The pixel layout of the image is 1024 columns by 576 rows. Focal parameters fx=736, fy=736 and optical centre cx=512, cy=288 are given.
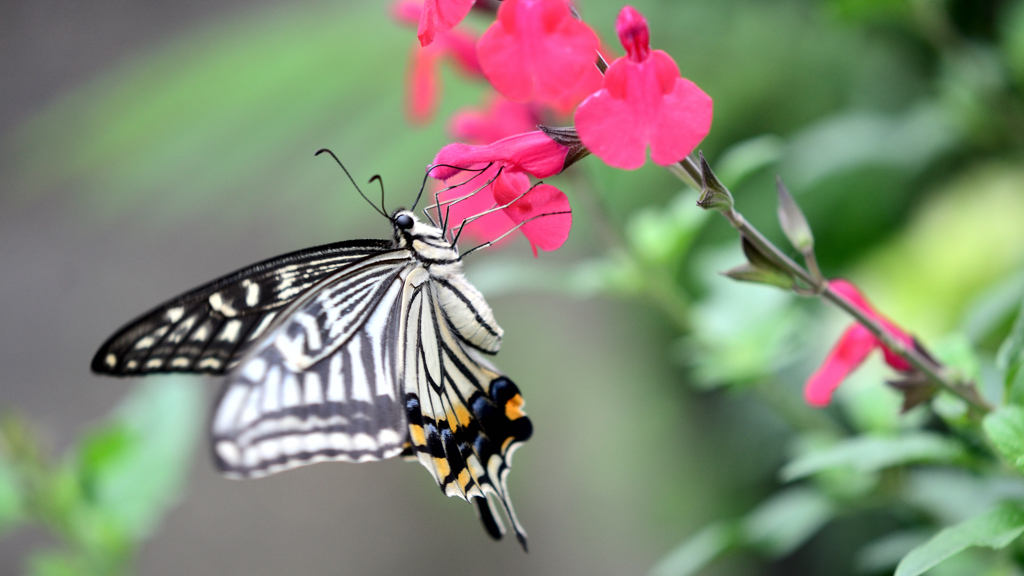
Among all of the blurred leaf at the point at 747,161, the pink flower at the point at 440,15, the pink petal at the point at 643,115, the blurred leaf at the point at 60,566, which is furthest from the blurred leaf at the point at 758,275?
the blurred leaf at the point at 60,566

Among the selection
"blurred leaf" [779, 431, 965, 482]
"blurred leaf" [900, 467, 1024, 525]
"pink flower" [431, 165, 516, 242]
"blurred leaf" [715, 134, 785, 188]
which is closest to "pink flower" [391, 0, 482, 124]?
"pink flower" [431, 165, 516, 242]

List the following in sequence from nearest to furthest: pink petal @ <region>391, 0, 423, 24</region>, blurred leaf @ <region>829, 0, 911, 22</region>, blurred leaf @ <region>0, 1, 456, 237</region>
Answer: pink petal @ <region>391, 0, 423, 24</region>
blurred leaf @ <region>829, 0, 911, 22</region>
blurred leaf @ <region>0, 1, 456, 237</region>

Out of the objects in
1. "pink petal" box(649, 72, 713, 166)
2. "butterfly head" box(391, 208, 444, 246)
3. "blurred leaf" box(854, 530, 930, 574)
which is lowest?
"blurred leaf" box(854, 530, 930, 574)

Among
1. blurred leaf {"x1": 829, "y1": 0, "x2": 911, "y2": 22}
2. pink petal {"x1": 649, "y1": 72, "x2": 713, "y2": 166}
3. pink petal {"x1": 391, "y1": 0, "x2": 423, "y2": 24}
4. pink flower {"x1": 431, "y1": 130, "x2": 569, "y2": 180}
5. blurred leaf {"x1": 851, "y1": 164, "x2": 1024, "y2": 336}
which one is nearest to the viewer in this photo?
pink petal {"x1": 649, "y1": 72, "x2": 713, "y2": 166}

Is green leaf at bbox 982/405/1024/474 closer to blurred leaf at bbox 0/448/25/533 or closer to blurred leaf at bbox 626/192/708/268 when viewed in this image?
blurred leaf at bbox 626/192/708/268

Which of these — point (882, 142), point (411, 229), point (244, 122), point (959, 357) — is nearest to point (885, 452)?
point (959, 357)

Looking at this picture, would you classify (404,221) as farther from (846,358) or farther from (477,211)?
(846,358)

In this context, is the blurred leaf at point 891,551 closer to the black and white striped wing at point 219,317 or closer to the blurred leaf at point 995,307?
the blurred leaf at point 995,307
